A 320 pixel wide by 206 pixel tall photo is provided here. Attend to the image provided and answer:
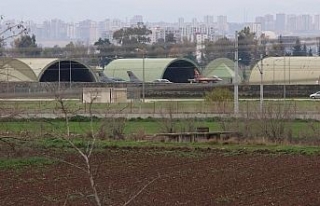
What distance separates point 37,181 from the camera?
1750 centimetres

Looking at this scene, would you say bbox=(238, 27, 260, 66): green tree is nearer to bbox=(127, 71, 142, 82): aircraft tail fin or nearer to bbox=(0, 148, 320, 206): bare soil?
bbox=(127, 71, 142, 82): aircraft tail fin

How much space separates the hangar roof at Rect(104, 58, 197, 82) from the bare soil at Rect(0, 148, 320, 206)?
4747cm

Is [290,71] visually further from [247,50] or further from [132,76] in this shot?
[247,50]

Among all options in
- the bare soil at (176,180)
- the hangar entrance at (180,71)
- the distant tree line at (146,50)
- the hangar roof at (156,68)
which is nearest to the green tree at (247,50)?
the distant tree line at (146,50)

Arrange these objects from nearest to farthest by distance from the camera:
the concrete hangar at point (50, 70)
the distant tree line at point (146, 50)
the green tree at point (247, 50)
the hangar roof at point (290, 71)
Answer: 1. the concrete hangar at point (50, 70)
2. the hangar roof at point (290, 71)
3. the distant tree line at point (146, 50)
4. the green tree at point (247, 50)

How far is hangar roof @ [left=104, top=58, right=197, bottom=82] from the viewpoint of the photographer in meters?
72.4

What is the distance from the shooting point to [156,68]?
73.0 meters

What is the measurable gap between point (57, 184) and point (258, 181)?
14.9 ft

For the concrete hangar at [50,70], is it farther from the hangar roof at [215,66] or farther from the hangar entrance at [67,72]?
the hangar roof at [215,66]

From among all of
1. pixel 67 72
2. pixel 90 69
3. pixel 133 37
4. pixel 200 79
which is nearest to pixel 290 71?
pixel 200 79

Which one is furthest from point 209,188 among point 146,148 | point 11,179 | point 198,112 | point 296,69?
point 296,69

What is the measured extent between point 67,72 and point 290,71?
21.3 meters

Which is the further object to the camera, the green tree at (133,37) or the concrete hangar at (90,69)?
the green tree at (133,37)

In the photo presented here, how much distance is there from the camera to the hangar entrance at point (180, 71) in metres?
74.2
